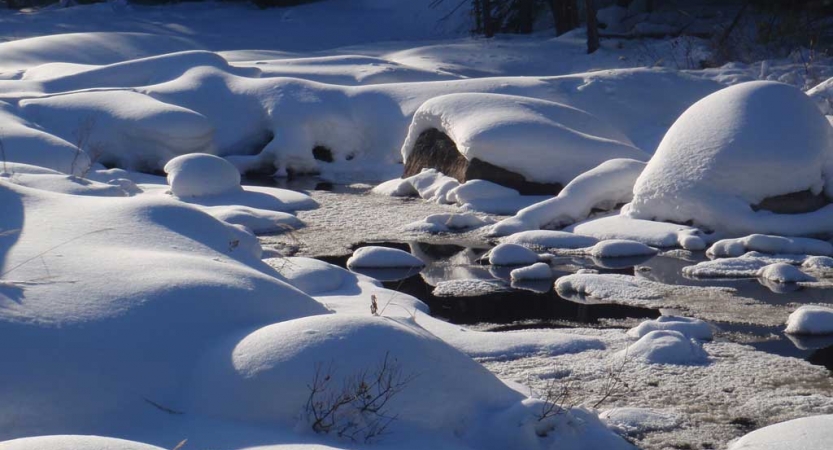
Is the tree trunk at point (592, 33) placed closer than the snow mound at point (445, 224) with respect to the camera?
No

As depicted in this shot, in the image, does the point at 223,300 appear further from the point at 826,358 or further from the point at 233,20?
the point at 233,20

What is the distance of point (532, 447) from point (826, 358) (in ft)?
8.46

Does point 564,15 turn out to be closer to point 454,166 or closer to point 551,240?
point 454,166

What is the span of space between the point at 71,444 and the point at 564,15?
65.6 feet

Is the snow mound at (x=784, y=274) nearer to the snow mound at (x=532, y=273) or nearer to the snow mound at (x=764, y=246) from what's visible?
the snow mound at (x=764, y=246)

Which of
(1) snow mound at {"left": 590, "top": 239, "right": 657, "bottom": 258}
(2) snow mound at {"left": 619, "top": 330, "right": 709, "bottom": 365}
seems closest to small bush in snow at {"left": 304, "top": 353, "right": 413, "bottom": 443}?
(2) snow mound at {"left": 619, "top": 330, "right": 709, "bottom": 365}

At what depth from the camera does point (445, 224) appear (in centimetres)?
992

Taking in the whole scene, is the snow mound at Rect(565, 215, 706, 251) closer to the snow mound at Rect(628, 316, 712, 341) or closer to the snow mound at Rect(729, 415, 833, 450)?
the snow mound at Rect(628, 316, 712, 341)

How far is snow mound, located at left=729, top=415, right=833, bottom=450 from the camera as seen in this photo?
408cm

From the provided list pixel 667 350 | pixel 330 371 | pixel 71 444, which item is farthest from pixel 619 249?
pixel 71 444

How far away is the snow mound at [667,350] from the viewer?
18.7ft

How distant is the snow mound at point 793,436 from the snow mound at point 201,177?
24.5ft

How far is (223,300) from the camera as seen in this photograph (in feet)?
14.8

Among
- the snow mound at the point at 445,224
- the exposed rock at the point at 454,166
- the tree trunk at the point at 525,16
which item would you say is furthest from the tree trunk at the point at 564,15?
the snow mound at the point at 445,224
